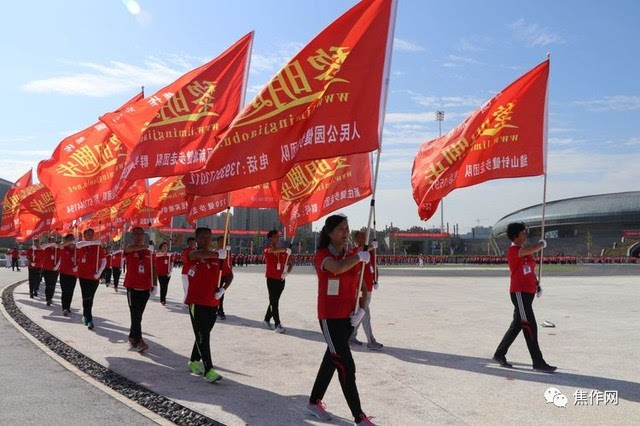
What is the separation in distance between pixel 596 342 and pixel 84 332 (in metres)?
8.77

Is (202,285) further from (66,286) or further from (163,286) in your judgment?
(163,286)

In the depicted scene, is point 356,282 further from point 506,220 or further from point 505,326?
point 506,220

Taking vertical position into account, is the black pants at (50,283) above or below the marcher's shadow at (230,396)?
above

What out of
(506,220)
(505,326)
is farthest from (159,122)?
(506,220)

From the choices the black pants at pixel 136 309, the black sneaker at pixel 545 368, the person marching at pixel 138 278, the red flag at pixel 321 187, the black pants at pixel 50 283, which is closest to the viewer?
the black sneaker at pixel 545 368

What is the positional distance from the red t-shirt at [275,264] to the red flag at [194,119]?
290 cm

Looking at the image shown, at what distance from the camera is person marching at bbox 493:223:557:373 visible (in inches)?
287

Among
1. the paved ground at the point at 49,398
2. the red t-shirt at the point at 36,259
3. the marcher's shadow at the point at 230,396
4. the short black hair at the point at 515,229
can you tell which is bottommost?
the paved ground at the point at 49,398

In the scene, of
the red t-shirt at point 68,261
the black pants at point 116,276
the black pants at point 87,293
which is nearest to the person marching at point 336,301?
the black pants at point 87,293

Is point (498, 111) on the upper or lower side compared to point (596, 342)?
upper

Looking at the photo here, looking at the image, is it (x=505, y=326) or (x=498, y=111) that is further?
(x=505, y=326)

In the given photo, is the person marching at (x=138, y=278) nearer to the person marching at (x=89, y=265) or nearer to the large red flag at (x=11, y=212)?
the person marching at (x=89, y=265)

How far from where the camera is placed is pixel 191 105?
8.73 metres

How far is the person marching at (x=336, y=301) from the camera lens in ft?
16.2
